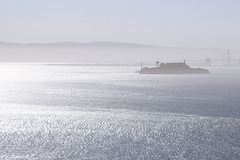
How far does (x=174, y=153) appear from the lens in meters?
30.9

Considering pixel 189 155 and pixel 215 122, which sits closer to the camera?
pixel 189 155

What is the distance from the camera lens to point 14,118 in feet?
166

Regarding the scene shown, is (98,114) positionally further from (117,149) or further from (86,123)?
(117,149)

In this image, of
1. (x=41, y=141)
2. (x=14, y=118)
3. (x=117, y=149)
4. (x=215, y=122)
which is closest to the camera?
(x=117, y=149)

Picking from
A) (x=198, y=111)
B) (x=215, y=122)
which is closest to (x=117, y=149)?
(x=215, y=122)

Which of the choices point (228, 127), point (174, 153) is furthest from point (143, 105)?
point (174, 153)

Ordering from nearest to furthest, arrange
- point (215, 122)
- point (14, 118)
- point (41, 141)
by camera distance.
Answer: point (41, 141)
point (215, 122)
point (14, 118)

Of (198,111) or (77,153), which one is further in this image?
(198,111)

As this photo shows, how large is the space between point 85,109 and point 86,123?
14023mm

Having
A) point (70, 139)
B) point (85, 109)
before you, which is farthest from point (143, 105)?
point (70, 139)

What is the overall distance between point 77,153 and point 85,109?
2937 centimetres

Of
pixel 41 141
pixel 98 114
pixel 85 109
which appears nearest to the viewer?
pixel 41 141

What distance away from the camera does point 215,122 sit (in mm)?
45531

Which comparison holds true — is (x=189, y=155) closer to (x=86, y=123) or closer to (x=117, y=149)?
(x=117, y=149)
